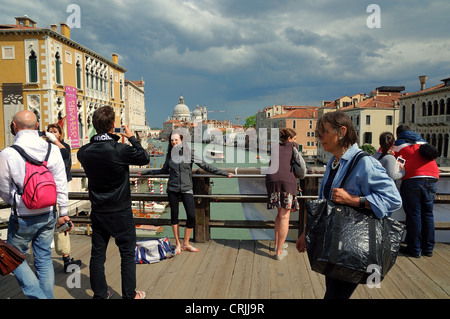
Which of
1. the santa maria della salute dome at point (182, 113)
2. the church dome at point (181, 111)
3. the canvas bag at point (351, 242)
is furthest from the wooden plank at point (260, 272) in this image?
the church dome at point (181, 111)

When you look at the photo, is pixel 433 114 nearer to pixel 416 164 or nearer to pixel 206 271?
pixel 416 164

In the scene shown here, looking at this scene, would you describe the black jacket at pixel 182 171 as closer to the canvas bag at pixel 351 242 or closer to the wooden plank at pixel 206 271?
the wooden plank at pixel 206 271

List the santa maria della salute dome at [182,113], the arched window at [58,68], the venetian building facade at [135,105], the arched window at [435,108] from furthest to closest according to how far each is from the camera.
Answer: the santa maria della salute dome at [182,113], the venetian building facade at [135,105], the arched window at [435,108], the arched window at [58,68]

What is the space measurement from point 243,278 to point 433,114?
46.3 metres

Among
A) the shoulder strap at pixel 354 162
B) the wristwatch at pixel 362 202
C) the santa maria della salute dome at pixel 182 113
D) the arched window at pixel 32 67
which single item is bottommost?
the wristwatch at pixel 362 202

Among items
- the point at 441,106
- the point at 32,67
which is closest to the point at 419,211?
the point at 32,67

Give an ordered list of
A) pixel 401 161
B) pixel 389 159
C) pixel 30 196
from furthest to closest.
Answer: pixel 401 161, pixel 389 159, pixel 30 196

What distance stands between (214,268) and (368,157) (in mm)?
2563

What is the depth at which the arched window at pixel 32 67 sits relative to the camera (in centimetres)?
2669

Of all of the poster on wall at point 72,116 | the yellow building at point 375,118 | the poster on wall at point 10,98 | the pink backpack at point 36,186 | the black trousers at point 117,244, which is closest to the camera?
the pink backpack at point 36,186

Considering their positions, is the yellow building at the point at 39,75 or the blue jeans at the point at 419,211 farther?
the yellow building at the point at 39,75

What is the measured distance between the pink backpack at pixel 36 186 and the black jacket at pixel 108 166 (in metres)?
0.32

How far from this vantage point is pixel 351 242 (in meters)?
1.82
